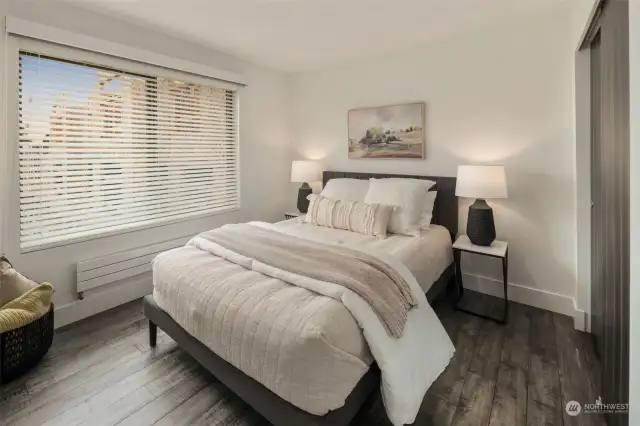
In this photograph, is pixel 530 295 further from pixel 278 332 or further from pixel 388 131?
pixel 278 332

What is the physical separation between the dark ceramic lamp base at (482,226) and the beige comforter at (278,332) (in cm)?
167

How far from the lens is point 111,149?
2779 mm

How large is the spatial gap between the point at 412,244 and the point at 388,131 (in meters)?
1.52

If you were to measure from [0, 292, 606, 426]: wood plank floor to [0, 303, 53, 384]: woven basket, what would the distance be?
6 cm

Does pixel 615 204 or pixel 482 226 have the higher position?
pixel 615 204

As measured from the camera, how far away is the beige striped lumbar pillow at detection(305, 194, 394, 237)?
2.78 meters

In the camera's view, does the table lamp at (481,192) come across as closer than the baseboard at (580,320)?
No

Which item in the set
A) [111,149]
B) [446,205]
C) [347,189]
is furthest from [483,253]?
[111,149]

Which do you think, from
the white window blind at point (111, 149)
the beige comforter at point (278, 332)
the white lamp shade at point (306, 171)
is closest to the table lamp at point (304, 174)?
the white lamp shade at point (306, 171)

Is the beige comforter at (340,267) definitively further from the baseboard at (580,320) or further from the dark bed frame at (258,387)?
the baseboard at (580,320)

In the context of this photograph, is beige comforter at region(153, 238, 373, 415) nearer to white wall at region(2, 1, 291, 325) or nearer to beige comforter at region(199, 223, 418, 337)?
beige comforter at region(199, 223, 418, 337)

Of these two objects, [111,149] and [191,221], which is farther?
[191,221]

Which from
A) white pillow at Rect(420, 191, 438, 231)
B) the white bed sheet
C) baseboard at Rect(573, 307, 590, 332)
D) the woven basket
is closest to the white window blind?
the woven basket

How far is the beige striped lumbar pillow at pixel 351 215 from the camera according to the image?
278 centimetres
